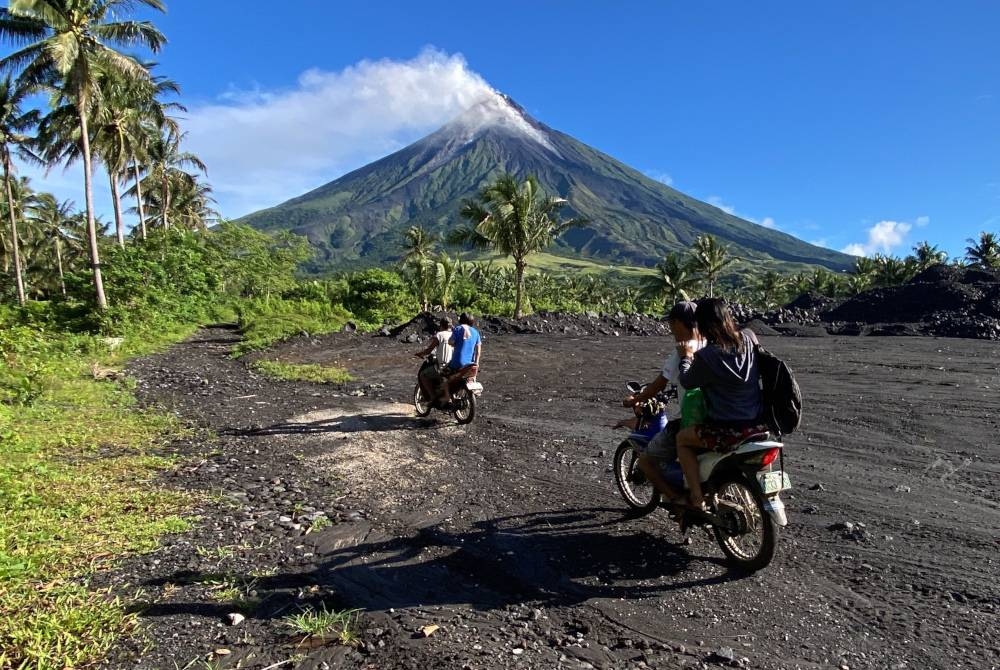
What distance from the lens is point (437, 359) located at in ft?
26.2

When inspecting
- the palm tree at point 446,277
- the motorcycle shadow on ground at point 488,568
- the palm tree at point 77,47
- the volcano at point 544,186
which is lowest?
the motorcycle shadow on ground at point 488,568

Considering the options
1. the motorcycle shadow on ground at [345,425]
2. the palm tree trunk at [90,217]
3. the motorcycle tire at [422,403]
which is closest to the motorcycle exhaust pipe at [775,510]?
the motorcycle shadow on ground at [345,425]

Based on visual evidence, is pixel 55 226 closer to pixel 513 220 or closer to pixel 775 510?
pixel 513 220

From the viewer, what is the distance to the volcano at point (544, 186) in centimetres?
16062

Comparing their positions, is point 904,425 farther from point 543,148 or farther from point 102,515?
point 543,148

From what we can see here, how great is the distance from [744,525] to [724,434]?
1.89 ft

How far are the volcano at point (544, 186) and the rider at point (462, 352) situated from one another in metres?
140

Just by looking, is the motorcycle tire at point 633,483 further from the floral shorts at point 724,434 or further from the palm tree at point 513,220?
the palm tree at point 513,220

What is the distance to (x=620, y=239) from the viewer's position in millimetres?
165875

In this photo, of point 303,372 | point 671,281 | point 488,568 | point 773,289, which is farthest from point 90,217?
point 773,289

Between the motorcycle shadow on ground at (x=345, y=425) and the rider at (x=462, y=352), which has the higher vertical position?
the rider at (x=462, y=352)

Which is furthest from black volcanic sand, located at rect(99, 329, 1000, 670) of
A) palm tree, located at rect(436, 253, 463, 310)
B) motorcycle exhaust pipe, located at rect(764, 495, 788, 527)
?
palm tree, located at rect(436, 253, 463, 310)

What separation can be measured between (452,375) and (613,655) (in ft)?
17.1

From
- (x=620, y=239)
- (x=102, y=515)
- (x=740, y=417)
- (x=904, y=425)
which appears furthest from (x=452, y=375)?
(x=620, y=239)
